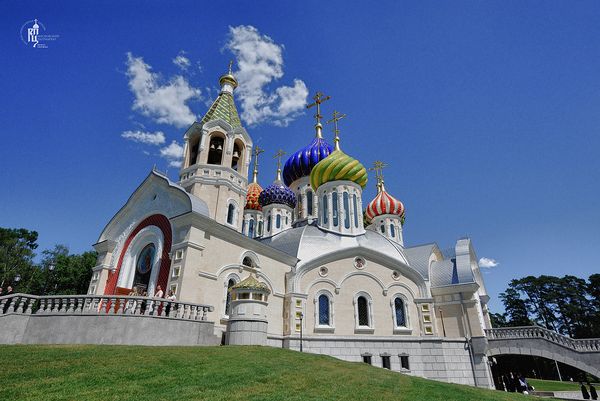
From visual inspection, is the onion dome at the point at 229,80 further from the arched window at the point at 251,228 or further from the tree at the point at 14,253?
the tree at the point at 14,253

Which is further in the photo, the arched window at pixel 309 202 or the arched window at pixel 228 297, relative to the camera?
the arched window at pixel 309 202

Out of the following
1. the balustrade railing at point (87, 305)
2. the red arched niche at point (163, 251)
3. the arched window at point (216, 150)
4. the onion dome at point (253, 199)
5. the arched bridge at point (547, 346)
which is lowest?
the arched bridge at point (547, 346)

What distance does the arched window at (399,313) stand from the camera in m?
20.2

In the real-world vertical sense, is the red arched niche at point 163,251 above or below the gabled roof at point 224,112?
below

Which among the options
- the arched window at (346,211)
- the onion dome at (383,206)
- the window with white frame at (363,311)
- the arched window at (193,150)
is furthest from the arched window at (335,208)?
the onion dome at (383,206)

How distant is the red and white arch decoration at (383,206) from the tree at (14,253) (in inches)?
1265

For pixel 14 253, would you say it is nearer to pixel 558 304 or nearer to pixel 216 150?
pixel 216 150

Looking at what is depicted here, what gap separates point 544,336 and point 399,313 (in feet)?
24.2

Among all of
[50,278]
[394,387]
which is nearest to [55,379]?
[394,387]

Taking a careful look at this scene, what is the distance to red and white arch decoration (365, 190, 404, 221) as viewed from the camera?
1334 inches

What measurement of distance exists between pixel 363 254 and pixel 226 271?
→ 28.1 feet

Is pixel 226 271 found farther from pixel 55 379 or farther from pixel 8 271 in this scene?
pixel 8 271

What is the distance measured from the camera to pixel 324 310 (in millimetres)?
19406

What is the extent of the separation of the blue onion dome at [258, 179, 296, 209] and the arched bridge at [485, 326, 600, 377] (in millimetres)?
15764
